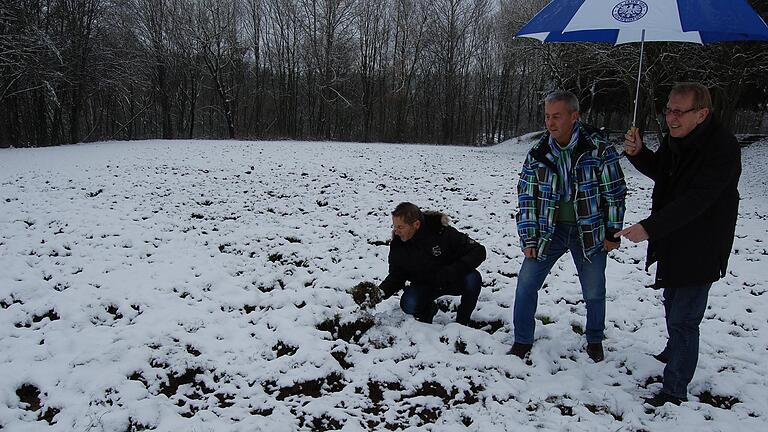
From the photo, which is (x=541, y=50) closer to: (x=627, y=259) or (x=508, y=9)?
(x=508, y=9)

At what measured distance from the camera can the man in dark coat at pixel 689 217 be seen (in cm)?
283

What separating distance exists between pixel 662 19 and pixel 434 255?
2527 millimetres

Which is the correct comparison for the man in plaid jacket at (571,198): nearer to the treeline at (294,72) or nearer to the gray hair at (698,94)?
the gray hair at (698,94)

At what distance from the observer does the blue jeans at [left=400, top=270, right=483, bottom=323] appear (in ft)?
14.3

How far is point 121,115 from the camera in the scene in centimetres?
3772

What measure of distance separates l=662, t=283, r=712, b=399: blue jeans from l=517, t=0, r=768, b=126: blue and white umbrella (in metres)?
1.25

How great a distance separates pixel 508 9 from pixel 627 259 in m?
31.0

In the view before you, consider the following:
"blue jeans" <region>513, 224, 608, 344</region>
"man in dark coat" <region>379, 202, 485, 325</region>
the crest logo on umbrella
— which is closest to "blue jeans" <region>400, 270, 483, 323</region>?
"man in dark coat" <region>379, 202, 485, 325</region>

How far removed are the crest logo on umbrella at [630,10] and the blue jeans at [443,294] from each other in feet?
7.78

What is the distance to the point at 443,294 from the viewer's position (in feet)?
14.7

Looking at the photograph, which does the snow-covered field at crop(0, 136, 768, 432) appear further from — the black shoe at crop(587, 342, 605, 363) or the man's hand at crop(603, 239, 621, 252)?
the man's hand at crop(603, 239, 621, 252)

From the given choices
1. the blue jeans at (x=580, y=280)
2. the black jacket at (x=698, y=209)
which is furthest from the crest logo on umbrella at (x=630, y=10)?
the blue jeans at (x=580, y=280)

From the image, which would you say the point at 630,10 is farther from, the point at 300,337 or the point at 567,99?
the point at 300,337

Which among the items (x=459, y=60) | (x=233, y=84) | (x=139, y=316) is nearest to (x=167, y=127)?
(x=233, y=84)
